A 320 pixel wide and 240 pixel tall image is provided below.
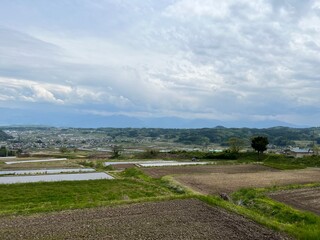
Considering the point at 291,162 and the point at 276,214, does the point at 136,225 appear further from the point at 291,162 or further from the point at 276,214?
the point at 291,162

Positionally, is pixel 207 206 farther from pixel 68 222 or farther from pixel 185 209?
pixel 68 222

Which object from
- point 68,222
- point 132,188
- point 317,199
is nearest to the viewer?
point 68,222

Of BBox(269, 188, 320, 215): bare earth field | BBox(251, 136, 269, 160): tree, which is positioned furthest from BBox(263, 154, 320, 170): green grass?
BBox(269, 188, 320, 215): bare earth field

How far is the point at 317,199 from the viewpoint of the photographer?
2042cm

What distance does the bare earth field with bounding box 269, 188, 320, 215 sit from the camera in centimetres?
1855

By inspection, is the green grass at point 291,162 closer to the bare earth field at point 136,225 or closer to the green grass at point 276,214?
the green grass at point 276,214

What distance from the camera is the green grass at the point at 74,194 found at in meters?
→ 17.7

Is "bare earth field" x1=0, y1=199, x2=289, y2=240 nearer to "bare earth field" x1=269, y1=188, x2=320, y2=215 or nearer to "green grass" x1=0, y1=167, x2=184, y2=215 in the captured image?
"green grass" x1=0, y1=167, x2=184, y2=215

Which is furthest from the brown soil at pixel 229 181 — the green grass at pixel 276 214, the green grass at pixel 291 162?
the green grass at pixel 291 162

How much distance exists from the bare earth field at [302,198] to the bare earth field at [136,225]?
4881mm

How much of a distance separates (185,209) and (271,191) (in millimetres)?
8551

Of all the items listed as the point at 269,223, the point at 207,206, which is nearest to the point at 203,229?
the point at 269,223

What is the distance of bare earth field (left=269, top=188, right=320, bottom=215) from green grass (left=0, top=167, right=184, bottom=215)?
6452 millimetres

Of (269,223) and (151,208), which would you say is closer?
(269,223)
